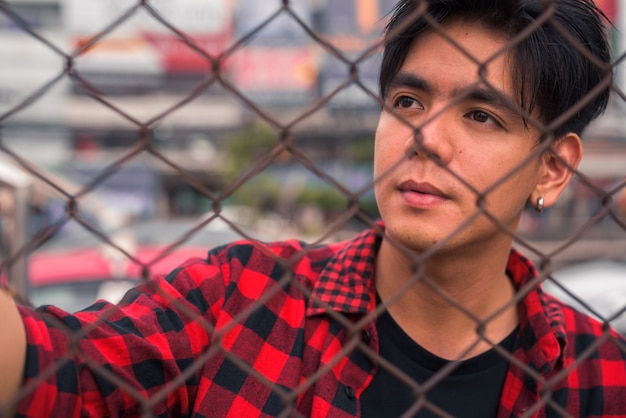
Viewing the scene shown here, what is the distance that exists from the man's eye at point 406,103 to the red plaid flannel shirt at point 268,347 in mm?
310

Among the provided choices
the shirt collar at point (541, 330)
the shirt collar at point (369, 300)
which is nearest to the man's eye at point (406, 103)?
the shirt collar at point (369, 300)

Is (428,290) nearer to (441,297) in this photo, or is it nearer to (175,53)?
(441,297)

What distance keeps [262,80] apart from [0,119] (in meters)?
20.2

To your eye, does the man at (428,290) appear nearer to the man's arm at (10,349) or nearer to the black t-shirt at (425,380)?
the black t-shirt at (425,380)

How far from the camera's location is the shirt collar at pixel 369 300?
4.56 feet

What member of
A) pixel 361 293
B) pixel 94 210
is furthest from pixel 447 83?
pixel 94 210

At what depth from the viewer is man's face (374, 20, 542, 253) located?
1.21m

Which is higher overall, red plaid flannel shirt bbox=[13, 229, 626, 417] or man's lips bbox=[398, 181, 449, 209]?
man's lips bbox=[398, 181, 449, 209]

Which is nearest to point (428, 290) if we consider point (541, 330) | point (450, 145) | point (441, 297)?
point (441, 297)

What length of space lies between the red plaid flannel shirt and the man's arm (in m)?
0.04

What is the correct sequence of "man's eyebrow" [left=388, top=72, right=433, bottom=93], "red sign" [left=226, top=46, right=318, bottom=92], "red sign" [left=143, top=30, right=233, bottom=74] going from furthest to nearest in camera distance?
"red sign" [left=143, top=30, right=233, bottom=74] → "red sign" [left=226, top=46, right=318, bottom=92] → "man's eyebrow" [left=388, top=72, right=433, bottom=93]

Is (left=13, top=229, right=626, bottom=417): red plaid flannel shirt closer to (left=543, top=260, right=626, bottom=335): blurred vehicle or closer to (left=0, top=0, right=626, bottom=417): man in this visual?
(left=0, top=0, right=626, bottom=417): man

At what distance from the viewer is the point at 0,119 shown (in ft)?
2.70

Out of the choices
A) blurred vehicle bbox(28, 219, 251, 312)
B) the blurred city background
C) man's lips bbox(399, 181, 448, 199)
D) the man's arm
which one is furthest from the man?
the blurred city background
